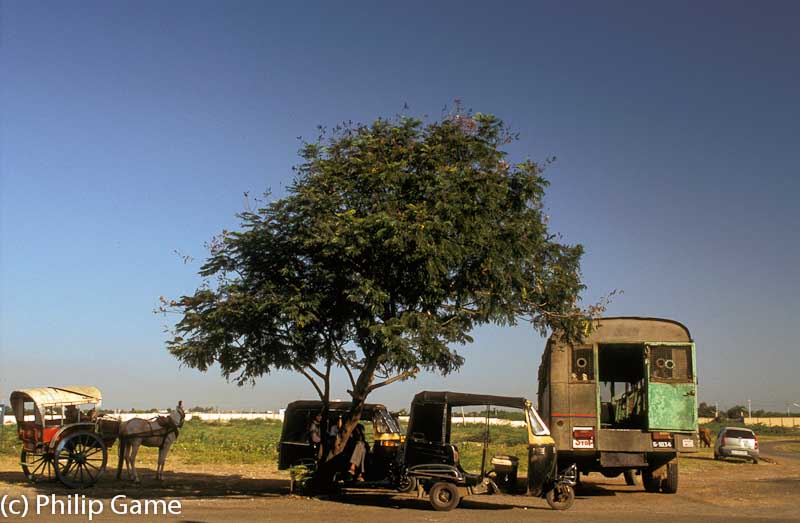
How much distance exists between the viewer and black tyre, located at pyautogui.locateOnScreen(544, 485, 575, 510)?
1498 cm

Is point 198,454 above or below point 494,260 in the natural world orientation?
below

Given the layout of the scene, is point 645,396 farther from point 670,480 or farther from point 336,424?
point 336,424

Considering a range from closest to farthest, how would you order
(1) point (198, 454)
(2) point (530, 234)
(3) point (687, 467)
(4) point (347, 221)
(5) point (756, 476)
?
(4) point (347, 221)
(2) point (530, 234)
(5) point (756, 476)
(3) point (687, 467)
(1) point (198, 454)

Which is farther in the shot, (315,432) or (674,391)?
(315,432)

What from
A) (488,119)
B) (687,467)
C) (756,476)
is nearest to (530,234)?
(488,119)

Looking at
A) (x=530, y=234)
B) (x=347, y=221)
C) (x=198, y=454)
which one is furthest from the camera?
(x=198, y=454)

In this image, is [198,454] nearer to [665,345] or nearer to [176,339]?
[176,339]

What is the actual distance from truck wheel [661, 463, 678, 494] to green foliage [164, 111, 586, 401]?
15.2 feet

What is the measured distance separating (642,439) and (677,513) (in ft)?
6.41

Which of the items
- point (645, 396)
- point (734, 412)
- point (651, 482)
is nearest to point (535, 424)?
point (645, 396)

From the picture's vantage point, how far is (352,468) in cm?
1647

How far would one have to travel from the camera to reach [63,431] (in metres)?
18.3

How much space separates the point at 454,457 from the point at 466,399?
1.23 metres

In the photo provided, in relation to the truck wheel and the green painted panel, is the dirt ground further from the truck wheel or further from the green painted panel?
the green painted panel
